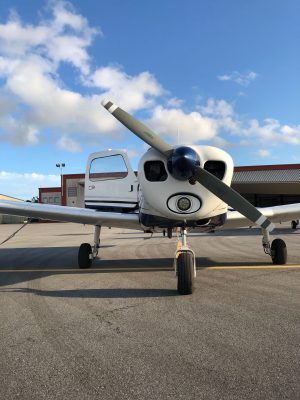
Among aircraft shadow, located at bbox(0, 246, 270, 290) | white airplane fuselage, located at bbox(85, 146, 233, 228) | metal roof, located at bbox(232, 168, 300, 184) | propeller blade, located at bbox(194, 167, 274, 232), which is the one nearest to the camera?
propeller blade, located at bbox(194, 167, 274, 232)

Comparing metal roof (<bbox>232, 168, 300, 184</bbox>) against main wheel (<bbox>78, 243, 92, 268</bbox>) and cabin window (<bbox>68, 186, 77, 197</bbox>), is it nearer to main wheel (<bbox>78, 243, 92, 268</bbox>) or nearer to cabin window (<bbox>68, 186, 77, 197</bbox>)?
cabin window (<bbox>68, 186, 77, 197</bbox>)

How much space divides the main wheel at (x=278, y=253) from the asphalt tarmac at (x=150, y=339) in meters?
1.69

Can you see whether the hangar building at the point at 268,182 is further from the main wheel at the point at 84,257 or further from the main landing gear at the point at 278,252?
the main wheel at the point at 84,257

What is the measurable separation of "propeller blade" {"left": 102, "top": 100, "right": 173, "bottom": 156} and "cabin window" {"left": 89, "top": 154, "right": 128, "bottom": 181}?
308 centimetres

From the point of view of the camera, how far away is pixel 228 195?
6098 mm

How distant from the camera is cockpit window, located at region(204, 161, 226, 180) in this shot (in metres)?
6.45

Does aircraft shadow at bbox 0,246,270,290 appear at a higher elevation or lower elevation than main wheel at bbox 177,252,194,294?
lower

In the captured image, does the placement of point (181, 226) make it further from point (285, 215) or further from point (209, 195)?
point (285, 215)

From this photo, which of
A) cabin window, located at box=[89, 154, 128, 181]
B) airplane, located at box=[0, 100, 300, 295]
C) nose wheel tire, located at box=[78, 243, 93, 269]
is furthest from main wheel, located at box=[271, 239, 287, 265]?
nose wheel tire, located at box=[78, 243, 93, 269]

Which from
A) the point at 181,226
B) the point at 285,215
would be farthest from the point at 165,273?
the point at 285,215

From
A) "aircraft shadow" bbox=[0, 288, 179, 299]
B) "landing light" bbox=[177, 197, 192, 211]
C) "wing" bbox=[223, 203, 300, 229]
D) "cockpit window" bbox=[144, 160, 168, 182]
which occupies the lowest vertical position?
"aircraft shadow" bbox=[0, 288, 179, 299]

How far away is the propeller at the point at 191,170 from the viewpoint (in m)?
5.81

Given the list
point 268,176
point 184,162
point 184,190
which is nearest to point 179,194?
point 184,190

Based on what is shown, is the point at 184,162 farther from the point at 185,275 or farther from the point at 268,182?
the point at 268,182
